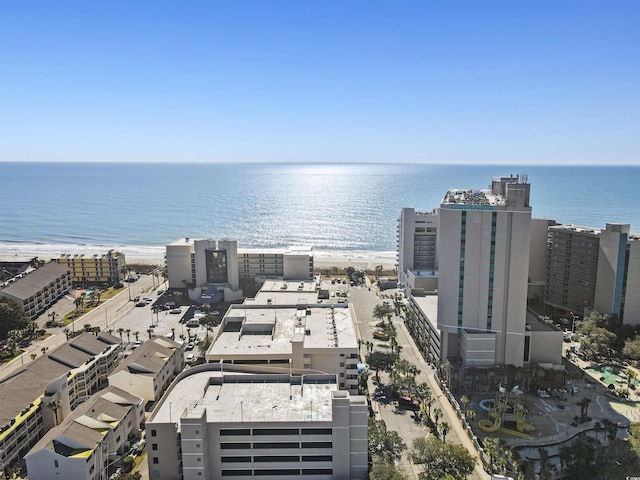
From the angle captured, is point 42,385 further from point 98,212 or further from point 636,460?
point 98,212

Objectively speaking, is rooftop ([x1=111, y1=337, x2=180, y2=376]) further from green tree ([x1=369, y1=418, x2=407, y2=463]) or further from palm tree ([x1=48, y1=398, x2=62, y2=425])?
green tree ([x1=369, y1=418, x2=407, y2=463])

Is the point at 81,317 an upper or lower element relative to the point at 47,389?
lower

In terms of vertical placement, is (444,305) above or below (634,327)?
above

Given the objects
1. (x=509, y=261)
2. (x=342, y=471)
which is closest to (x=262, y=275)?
(x=509, y=261)

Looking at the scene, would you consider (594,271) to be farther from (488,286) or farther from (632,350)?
(488,286)

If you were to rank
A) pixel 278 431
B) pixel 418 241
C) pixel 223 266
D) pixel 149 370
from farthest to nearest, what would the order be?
1. pixel 418 241
2. pixel 223 266
3. pixel 149 370
4. pixel 278 431

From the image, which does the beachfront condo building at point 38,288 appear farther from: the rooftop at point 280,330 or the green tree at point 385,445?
the green tree at point 385,445

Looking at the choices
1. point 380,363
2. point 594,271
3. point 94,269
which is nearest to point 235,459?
point 380,363
